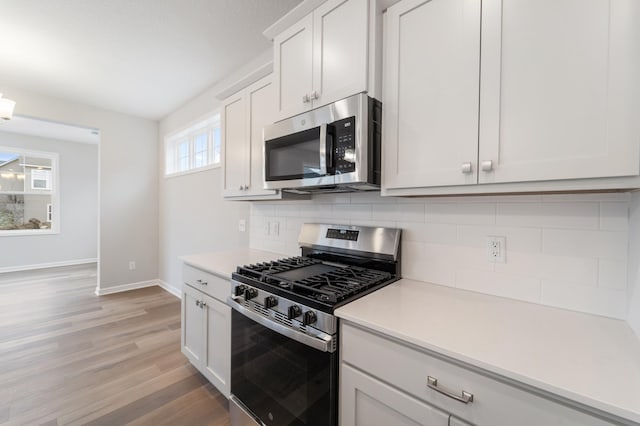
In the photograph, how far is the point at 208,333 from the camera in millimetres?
1855

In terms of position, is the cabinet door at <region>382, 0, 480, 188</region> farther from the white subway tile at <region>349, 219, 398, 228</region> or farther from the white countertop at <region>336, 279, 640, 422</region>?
the white countertop at <region>336, 279, 640, 422</region>

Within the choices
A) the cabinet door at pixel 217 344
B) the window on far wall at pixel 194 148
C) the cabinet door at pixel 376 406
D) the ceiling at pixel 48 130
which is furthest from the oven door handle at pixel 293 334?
the ceiling at pixel 48 130

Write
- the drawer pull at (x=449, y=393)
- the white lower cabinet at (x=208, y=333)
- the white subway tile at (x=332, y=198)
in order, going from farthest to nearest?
the white subway tile at (x=332, y=198), the white lower cabinet at (x=208, y=333), the drawer pull at (x=449, y=393)

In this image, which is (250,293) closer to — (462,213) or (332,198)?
(332,198)

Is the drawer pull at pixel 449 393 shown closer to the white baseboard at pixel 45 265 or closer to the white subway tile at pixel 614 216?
the white subway tile at pixel 614 216

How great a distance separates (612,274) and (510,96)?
2.47 ft

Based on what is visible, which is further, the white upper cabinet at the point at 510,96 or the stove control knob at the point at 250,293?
the stove control knob at the point at 250,293

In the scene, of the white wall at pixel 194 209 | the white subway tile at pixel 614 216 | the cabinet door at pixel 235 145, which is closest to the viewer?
the white subway tile at pixel 614 216

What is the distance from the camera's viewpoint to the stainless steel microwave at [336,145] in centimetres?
128

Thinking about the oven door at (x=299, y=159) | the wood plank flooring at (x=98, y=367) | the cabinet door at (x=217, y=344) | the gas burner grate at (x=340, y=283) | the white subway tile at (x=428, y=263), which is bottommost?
the wood plank flooring at (x=98, y=367)

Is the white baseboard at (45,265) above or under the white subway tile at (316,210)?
under

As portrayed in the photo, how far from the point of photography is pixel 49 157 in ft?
17.9

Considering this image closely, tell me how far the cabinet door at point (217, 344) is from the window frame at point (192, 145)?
58.5 inches

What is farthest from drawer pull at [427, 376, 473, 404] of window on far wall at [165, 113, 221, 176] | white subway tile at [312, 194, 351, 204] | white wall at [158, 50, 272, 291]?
window on far wall at [165, 113, 221, 176]
